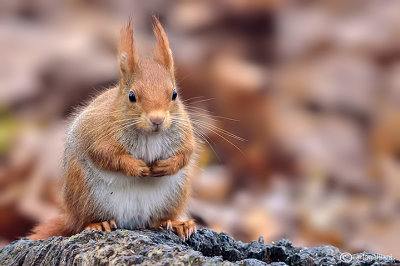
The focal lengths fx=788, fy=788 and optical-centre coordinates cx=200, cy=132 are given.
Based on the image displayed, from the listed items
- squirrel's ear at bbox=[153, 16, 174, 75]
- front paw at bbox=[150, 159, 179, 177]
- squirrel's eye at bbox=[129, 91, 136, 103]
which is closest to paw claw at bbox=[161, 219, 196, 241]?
front paw at bbox=[150, 159, 179, 177]

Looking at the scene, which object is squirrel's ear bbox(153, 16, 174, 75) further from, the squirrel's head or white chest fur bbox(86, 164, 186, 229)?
white chest fur bbox(86, 164, 186, 229)

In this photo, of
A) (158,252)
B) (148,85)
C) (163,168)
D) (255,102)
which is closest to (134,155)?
Answer: (163,168)

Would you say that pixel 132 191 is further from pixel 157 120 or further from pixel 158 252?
pixel 158 252

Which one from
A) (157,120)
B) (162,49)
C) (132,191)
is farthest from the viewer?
(162,49)

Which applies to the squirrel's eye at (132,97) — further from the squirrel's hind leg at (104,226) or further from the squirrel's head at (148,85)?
the squirrel's hind leg at (104,226)

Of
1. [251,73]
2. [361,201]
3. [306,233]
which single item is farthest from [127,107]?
[251,73]

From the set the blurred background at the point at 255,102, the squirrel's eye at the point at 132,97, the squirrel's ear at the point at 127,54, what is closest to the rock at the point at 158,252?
the squirrel's eye at the point at 132,97
